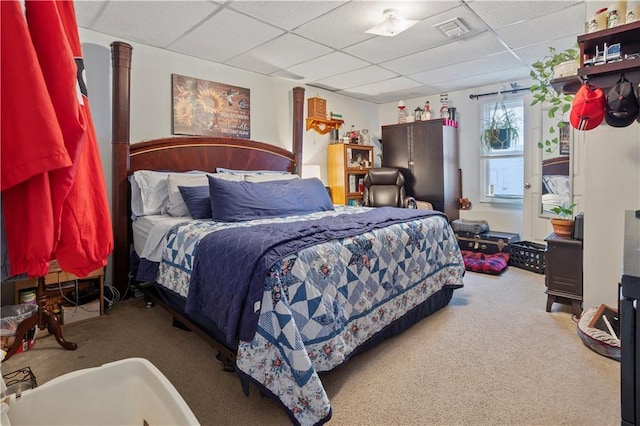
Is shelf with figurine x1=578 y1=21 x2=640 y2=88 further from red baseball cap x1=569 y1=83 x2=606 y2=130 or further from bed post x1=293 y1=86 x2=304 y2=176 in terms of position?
bed post x1=293 y1=86 x2=304 y2=176

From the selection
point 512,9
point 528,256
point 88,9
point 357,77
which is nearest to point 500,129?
point 528,256

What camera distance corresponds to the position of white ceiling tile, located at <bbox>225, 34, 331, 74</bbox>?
321 centimetres

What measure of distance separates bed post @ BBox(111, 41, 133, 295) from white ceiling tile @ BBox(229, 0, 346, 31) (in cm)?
106

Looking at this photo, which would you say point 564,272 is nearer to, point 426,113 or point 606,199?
point 606,199

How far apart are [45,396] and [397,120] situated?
18.0 ft

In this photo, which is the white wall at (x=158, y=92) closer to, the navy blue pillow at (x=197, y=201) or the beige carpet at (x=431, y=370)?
the navy blue pillow at (x=197, y=201)

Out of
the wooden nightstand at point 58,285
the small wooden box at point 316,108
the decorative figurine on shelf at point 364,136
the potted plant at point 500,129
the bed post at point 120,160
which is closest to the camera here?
the wooden nightstand at point 58,285

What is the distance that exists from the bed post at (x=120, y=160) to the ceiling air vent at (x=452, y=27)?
2.59m

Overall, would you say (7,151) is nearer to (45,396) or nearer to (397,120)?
(45,396)

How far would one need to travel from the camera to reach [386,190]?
483 cm

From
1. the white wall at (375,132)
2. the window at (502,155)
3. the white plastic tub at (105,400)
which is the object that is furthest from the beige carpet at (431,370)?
the window at (502,155)

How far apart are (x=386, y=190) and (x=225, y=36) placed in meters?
2.76

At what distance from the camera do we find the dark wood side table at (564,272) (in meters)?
2.56

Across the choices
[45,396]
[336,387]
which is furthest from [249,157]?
[45,396]
